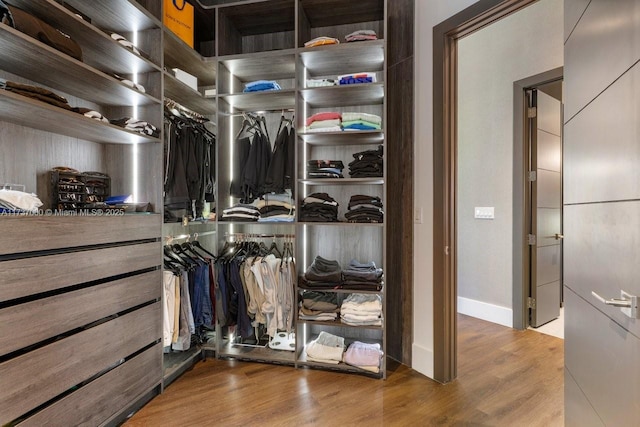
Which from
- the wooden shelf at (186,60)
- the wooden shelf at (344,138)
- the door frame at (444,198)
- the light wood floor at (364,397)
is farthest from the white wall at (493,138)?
the wooden shelf at (186,60)

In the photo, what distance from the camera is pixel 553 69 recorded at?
2.94 meters

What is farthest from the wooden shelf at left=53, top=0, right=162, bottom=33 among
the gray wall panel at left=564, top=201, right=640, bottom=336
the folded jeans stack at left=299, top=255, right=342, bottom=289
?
the gray wall panel at left=564, top=201, right=640, bottom=336

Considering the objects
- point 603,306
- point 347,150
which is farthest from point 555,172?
point 603,306

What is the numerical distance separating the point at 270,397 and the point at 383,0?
2.81 metres

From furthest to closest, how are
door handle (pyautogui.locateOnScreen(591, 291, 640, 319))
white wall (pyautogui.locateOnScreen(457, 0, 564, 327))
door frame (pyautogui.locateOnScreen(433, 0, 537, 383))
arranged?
white wall (pyautogui.locateOnScreen(457, 0, 564, 327)) < door frame (pyautogui.locateOnScreen(433, 0, 537, 383)) < door handle (pyautogui.locateOnScreen(591, 291, 640, 319))

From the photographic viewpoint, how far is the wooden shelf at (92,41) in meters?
1.49

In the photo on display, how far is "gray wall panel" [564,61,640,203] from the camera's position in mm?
881

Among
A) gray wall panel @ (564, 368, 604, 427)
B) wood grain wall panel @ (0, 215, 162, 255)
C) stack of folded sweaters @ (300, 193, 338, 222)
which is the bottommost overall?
gray wall panel @ (564, 368, 604, 427)

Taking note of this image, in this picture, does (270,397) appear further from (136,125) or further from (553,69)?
(553,69)

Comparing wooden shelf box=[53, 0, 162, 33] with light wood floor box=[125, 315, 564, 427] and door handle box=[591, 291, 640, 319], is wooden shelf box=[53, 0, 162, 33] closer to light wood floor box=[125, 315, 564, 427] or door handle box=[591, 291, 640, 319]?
light wood floor box=[125, 315, 564, 427]

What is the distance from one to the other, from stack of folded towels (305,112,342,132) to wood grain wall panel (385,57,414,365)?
43 cm

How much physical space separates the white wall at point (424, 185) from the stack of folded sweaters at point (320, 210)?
615 mm

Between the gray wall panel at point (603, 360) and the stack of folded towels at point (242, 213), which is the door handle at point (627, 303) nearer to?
the gray wall panel at point (603, 360)

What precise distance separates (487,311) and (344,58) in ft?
9.50
